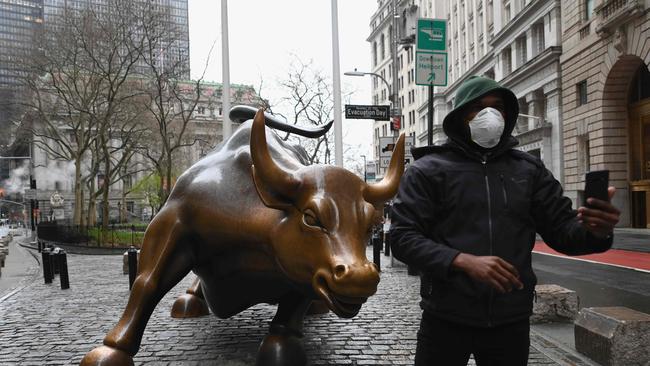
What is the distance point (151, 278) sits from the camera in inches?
164

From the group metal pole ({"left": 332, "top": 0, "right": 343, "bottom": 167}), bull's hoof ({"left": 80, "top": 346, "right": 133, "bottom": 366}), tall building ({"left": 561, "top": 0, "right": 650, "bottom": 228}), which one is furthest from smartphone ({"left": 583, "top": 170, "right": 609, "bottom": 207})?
tall building ({"left": 561, "top": 0, "right": 650, "bottom": 228})

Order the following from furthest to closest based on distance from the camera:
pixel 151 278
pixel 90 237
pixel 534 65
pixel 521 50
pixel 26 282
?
pixel 521 50, pixel 534 65, pixel 90 237, pixel 26 282, pixel 151 278

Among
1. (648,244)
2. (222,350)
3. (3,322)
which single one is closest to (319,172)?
(222,350)

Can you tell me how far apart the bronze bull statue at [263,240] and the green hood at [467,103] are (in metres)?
0.97

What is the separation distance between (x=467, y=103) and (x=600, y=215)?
78cm

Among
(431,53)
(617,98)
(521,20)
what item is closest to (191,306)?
(431,53)

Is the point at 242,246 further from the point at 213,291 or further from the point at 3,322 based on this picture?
the point at 3,322

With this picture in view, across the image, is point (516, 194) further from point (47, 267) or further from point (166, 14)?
point (166, 14)

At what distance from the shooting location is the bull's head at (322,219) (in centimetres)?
310

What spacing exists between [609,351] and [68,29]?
23328mm

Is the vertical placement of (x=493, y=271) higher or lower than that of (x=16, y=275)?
higher

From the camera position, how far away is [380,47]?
8631cm

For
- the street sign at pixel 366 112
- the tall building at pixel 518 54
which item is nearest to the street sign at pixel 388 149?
the street sign at pixel 366 112

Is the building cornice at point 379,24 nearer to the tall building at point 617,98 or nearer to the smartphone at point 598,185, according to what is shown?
the tall building at point 617,98
